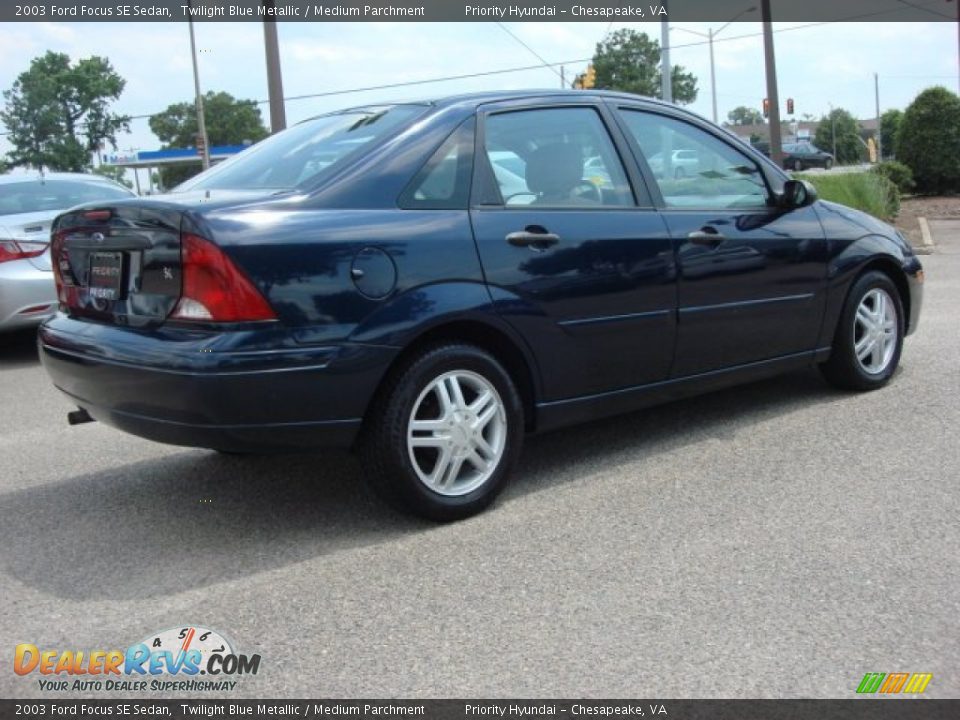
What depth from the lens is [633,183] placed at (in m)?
4.39

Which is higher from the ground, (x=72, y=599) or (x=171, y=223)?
(x=171, y=223)

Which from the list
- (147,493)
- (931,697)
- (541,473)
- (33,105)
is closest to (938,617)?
(931,697)

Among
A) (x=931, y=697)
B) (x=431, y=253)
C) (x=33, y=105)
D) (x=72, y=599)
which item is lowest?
(x=931, y=697)

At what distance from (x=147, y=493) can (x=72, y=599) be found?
1126 millimetres

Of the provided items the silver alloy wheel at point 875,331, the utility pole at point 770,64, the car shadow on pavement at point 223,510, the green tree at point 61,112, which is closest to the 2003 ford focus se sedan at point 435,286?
the car shadow on pavement at point 223,510

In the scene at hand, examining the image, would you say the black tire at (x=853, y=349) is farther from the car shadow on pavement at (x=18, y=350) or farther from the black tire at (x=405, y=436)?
the car shadow on pavement at (x=18, y=350)

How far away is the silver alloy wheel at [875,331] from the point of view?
17.9 ft

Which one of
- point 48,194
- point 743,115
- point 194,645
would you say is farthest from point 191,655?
point 743,115

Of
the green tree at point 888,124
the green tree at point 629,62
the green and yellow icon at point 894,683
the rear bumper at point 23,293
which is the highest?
the green tree at point 629,62

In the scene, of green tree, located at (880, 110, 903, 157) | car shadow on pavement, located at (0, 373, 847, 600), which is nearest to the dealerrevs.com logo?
car shadow on pavement, located at (0, 373, 847, 600)

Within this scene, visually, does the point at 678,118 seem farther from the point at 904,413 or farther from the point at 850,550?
the point at 850,550

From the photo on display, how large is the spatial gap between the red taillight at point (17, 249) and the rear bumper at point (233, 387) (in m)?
4.43
